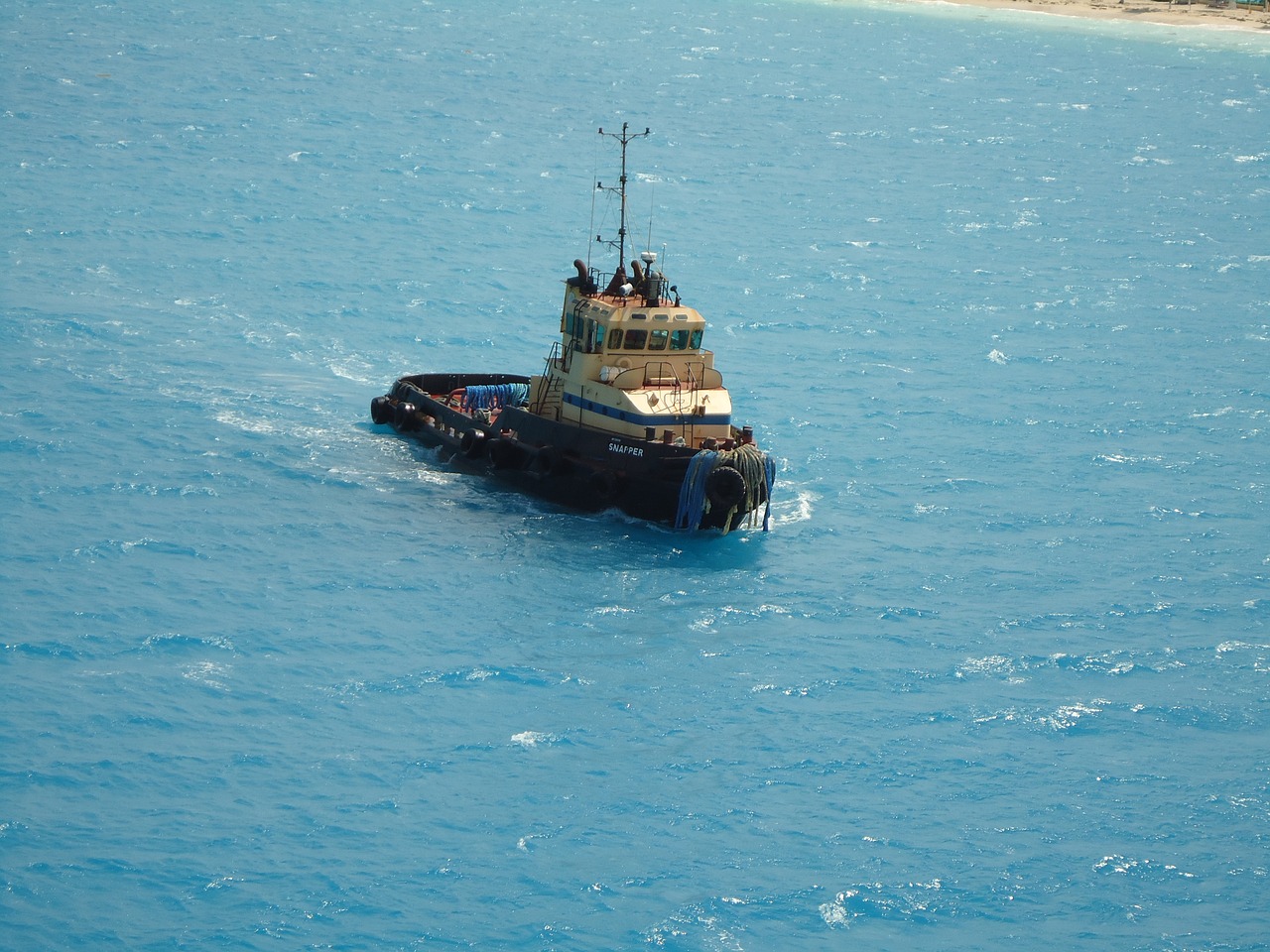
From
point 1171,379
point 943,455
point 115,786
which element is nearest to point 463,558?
point 115,786

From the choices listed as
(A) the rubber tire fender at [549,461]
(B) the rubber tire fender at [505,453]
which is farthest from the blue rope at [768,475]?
(B) the rubber tire fender at [505,453]

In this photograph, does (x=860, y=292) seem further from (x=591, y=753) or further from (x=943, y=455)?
(x=591, y=753)

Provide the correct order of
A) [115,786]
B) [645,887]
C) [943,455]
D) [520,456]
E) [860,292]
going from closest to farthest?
[645,887]
[115,786]
[520,456]
[943,455]
[860,292]

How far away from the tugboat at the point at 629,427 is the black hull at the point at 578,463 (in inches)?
1.0

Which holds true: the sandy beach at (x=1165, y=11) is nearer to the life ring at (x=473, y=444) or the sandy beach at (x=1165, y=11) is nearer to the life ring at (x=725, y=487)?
the life ring at (x=473, y=444)

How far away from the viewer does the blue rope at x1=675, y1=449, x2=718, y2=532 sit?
39.8 meters

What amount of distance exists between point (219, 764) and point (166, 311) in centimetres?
3066

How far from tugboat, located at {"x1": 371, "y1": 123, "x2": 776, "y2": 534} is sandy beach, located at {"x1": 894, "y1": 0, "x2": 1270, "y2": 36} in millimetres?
140530

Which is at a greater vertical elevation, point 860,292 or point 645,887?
point 860,292

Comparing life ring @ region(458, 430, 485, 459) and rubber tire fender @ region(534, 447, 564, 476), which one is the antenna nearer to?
life ring @ region(458, 430, 485, 459)

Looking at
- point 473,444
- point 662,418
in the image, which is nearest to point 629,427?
point 662,418

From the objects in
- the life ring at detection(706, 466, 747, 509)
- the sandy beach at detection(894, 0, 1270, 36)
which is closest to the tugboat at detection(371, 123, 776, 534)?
the life ring at detection(706, 466, 747, 509)

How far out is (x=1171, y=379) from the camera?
2269 inches

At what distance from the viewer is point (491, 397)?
1864 inches
